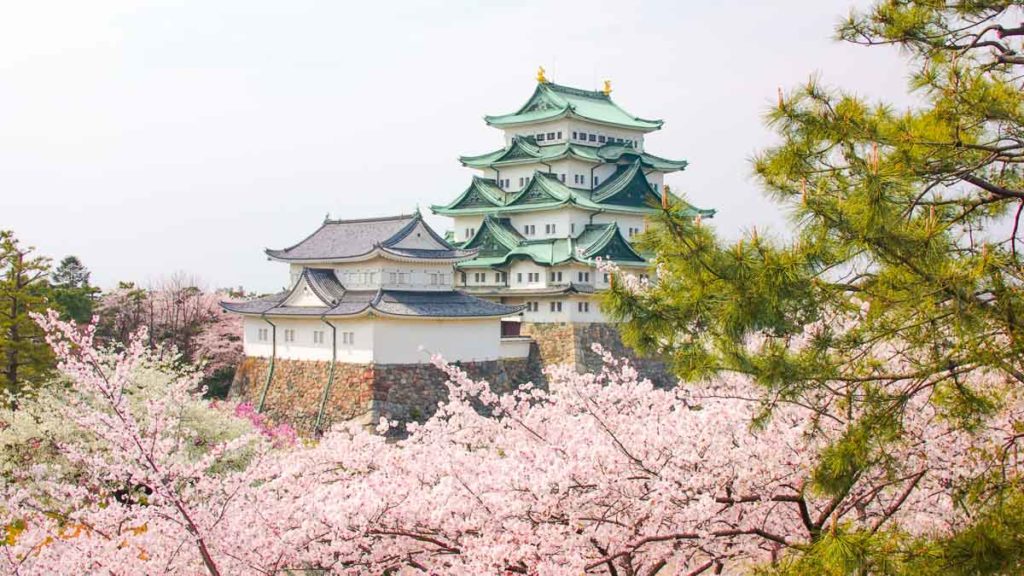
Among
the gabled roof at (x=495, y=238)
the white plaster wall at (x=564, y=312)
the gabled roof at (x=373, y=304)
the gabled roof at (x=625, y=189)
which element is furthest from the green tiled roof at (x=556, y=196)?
the gabled roof at (x=373, y=304)

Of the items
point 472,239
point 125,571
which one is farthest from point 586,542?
point 472,239

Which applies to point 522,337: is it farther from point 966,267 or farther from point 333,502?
point 966,267

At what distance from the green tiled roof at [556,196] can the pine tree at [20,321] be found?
15734 millimetres

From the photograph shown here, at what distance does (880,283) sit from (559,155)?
2653cm

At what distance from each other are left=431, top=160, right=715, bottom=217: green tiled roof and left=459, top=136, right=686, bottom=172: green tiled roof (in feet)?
1.96

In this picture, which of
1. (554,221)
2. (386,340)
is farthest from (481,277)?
(386,340)

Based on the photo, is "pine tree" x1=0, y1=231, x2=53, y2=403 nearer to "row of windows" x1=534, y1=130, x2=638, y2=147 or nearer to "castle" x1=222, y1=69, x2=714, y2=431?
"castle" x1=222, y1=69, x2=714, y2=431

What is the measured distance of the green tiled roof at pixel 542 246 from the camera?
28.8m

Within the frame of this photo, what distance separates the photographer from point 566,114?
32.5 metres

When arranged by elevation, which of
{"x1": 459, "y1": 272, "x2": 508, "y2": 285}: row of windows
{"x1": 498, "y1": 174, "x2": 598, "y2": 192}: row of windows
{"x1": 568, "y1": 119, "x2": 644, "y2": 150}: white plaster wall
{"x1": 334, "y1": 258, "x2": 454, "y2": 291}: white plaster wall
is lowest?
{"x1": 334, "y1": 258, "x2": 454, "y2": 291}: white plaster wall

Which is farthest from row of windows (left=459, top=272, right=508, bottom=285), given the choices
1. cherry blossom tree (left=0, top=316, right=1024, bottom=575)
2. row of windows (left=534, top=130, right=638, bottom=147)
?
cherry blossom tree (left=0, top=316, right=1024, bottom=575)

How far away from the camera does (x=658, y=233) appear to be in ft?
17.4

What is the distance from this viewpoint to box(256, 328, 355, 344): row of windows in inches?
915

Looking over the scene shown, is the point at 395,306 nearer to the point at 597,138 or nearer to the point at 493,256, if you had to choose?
the point at 493,256
